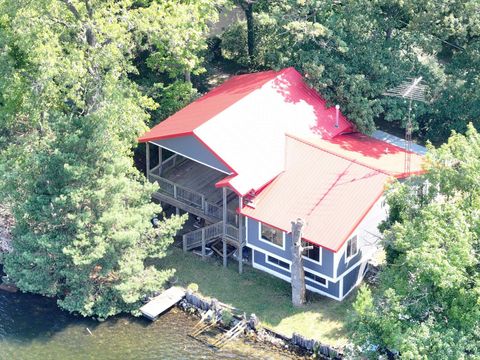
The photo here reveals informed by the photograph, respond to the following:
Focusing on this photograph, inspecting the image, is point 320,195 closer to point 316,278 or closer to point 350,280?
point 316,278

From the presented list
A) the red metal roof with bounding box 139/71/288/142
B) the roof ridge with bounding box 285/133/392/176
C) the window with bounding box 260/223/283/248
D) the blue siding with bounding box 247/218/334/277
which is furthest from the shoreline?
the roof ridge with bounding box 285/133/392/176

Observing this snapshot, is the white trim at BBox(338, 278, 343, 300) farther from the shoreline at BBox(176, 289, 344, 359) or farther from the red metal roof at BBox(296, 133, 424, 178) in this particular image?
the red metal roof at BBox(296, 133, 424, 178)

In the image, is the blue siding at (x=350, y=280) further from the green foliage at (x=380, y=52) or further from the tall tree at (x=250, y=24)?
the tall tree at (x=250, y=24)

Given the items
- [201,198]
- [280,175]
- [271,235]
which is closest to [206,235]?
[201,198]

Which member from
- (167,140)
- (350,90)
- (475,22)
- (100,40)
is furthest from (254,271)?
(475,22)

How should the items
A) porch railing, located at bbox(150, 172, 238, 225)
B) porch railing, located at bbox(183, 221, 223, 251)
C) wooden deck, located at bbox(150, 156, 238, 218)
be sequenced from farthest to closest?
wooden deck, located at bbox(150, 156, 238, 218) < porch railing, located at bbox(150, 172, 238, 225) < porch railing, located at bbox(183, 221, 223, 251)

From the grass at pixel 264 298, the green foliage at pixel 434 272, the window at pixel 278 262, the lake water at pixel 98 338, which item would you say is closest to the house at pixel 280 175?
the window at pixel 278 262
